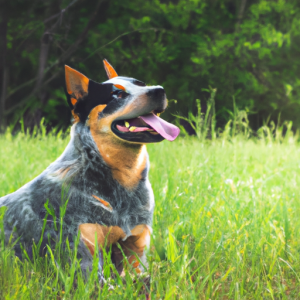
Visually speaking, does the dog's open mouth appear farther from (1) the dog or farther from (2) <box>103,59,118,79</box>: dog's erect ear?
(2) <box>103,59,118,79</box>: dog's erect ear

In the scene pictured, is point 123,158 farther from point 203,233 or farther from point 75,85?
point 203,233

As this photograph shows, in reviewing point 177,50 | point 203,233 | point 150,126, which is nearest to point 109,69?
point 150,126

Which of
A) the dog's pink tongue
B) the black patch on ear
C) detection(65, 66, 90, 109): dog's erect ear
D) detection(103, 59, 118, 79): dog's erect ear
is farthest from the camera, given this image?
detection(103, 59, 118, 79): dog's erect ear

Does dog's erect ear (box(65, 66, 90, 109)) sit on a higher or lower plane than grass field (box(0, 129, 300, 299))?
higher

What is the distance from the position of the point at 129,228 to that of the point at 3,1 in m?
7.23

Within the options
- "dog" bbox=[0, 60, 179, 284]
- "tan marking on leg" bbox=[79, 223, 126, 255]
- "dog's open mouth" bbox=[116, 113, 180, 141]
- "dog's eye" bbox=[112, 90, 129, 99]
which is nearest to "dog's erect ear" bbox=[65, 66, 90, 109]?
"dog" bbox=[0, 60, 179, 284]

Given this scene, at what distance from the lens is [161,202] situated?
3162mm

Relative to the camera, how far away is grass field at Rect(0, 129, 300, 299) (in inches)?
77.4

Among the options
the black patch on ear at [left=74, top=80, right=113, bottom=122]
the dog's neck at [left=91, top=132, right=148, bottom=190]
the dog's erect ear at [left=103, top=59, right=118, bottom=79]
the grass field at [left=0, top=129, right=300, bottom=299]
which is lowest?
the grass field at [left=0, top=129, right=300, bottom=299]

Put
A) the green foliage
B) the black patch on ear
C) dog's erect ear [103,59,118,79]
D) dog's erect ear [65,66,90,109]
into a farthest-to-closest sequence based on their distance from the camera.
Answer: the green foliage, dog's erect ear [103,59,118,79], the black patch on ear, dog's erect ear [65,66,90,109]

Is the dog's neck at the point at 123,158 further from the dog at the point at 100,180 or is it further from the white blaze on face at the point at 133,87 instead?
the white blaze on face at the point at 133,87

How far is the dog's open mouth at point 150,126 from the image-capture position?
193 cm

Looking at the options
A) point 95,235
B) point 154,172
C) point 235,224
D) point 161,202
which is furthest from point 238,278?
point 154,172

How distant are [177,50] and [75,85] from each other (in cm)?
326
